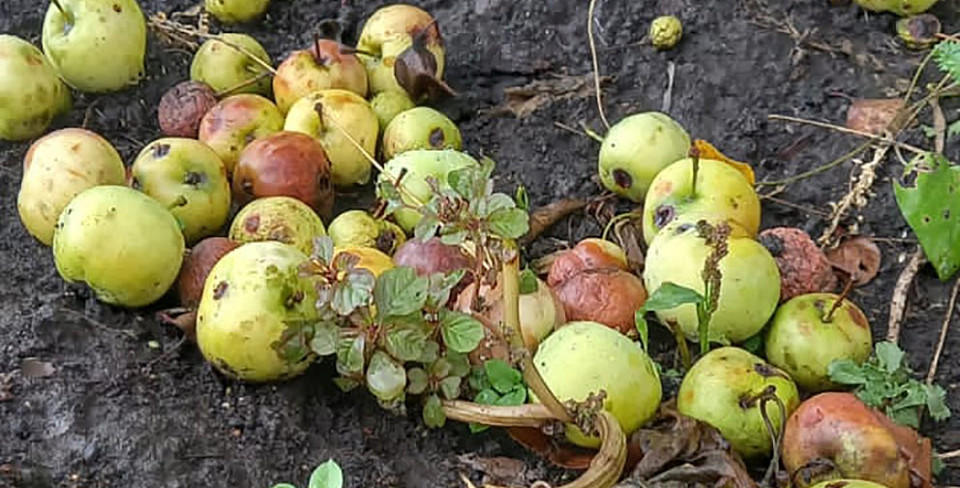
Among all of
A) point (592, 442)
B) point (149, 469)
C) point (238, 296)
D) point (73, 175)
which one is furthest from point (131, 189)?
point (592, 442)

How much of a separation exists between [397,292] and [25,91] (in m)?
1.52

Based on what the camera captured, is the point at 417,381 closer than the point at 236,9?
Yes

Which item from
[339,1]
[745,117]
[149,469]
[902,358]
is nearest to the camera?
[149,469]

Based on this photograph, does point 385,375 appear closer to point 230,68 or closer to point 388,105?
point 388,105

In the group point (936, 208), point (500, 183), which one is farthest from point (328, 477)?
point (936, 208)

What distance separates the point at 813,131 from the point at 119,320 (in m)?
2.08

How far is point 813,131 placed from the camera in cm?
362

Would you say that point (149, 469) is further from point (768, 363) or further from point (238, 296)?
point (768, 363)

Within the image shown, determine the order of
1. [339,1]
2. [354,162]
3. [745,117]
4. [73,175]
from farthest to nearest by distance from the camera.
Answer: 1. [339,1]
2. [745,117]
3. [354,162]
4. [73,175]

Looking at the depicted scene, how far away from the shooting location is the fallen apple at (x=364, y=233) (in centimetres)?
300

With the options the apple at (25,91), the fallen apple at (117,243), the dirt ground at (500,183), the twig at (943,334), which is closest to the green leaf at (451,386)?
the dirt ground at (500,183)

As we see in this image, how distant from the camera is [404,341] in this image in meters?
2.44

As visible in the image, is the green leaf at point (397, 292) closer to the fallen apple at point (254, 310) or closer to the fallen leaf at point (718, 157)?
the fallen apple at point (254, 310)

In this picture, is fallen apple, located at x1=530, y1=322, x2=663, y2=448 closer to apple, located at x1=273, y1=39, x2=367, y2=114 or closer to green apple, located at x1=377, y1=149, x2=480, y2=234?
green apple, located at x1=377, y1=149, x2=480, y2=234
